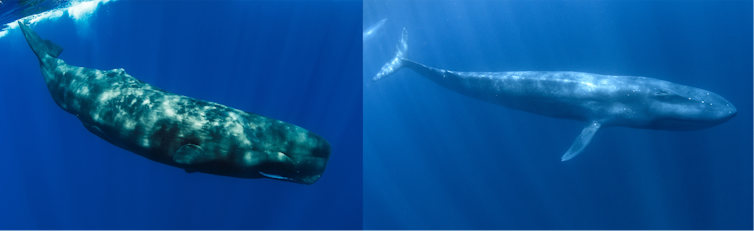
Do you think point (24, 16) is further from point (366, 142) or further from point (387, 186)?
point (366, 142)

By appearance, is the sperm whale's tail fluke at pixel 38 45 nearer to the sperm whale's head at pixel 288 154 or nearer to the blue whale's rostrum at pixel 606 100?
the sperm whale's head at pixel 288 154

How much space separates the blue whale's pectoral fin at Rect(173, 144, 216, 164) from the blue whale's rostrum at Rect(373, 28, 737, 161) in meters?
10.0

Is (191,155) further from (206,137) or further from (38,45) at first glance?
(38,45)

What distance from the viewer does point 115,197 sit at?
14102 millimetres

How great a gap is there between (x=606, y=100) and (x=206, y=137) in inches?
441

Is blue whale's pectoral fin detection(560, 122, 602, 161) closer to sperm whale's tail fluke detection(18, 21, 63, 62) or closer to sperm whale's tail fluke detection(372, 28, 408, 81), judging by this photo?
sperm whale's tail fluke detection(372, 28, 408, 81)

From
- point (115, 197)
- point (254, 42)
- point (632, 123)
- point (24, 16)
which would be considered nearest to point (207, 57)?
point (254, 42)

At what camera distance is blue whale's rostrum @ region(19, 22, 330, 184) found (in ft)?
10.5

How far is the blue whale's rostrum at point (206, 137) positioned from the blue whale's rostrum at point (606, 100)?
9354 mm

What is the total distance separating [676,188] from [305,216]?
1973 centimetres

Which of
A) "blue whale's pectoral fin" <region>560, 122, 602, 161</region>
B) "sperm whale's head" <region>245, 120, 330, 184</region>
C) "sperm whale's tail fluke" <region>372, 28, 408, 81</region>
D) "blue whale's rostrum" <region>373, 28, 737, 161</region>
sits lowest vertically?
"sperm whale's head" <region>245, 120, 330, 184</region>

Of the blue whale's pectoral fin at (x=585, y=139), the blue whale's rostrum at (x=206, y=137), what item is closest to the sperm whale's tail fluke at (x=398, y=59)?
the blue whale's pectoral fin at (x=585, y=139)

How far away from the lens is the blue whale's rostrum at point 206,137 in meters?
3.21

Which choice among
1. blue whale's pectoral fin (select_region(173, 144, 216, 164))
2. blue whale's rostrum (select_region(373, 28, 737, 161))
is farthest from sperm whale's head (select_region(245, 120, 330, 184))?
blue whale's rostrum (select_region(373, 28, 737, 161))
